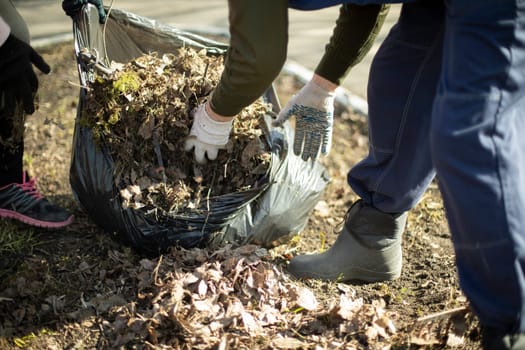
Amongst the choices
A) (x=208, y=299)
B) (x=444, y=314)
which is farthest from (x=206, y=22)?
(x=444, y=314)

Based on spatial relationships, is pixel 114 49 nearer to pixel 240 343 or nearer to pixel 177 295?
pixel 177 295

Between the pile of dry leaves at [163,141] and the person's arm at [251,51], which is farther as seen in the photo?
the pile of dry leaves at [163,141]

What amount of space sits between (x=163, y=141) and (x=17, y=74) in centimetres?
69

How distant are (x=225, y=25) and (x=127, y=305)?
11.8ft

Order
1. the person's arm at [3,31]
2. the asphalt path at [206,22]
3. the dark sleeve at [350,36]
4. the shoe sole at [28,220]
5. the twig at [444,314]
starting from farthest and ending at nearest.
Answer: the asphalt path at [206,22] < the shoe sole at [28,220] < the person's arm at [3,31] < the dark sleeve at [350,36] < the twig at [444,314]

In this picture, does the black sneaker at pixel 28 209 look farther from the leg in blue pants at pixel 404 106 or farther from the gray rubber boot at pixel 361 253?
the leg in blue pants at pixel 404 106

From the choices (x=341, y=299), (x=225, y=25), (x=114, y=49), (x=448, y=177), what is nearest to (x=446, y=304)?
(x=341, y=299)

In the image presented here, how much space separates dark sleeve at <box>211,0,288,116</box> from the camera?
169cm

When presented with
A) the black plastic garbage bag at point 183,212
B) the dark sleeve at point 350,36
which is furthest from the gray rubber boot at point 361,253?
the dark sleeve at point 350,36

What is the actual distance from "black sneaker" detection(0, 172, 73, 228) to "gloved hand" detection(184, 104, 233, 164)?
74 cm

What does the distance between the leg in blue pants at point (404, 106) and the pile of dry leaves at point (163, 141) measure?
0.53 meters

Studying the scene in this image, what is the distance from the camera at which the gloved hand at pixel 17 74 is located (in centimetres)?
244

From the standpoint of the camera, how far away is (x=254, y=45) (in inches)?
68.4

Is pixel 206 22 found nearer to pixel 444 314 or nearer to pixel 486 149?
pixel 444 314
